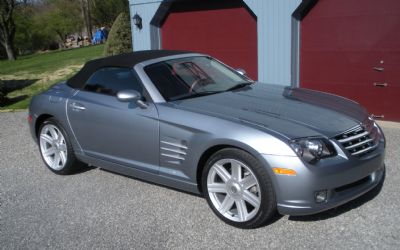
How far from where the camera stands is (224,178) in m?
4.15

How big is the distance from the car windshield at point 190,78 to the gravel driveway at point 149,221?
1137mm

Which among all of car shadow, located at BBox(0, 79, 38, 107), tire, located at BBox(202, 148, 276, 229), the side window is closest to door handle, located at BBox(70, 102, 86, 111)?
the side window

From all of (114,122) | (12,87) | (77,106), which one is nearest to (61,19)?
(12,87)

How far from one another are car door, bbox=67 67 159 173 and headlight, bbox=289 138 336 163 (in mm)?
1492

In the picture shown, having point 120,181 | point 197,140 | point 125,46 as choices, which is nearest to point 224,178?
point 197,140

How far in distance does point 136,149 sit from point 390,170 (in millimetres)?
2963

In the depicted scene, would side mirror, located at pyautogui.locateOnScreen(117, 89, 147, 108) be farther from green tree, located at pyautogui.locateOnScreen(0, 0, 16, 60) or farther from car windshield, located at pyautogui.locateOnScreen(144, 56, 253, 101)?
green tree, located at pyautogui.locateOnScreen(0, 0, 16, 60)

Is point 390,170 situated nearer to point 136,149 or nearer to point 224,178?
point 224,178

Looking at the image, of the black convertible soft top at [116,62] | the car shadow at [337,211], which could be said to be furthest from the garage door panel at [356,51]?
the black convertible soft top at [116,62]

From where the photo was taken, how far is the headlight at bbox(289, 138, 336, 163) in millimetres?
3701

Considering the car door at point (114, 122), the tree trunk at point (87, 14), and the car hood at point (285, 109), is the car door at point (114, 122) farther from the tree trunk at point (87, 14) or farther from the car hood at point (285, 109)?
the tree trunk at point (87, 14)

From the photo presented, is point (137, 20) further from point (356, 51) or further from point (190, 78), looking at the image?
point (190, 78)

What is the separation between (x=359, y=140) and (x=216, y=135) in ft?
4.19

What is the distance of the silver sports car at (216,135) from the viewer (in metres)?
3.78
